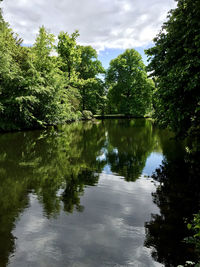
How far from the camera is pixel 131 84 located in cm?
4325

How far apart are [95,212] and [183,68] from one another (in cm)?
502

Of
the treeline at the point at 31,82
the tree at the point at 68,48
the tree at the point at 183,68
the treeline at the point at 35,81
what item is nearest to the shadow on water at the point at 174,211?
the tree at the point at 183,68

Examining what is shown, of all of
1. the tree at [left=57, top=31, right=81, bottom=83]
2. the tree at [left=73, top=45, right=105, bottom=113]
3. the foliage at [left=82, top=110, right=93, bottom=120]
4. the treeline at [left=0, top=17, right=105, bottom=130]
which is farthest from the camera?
the tree at [left=73, top=45, right=105, bottom=113]

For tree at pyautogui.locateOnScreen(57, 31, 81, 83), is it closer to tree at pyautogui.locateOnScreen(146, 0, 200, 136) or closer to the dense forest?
the dense forest

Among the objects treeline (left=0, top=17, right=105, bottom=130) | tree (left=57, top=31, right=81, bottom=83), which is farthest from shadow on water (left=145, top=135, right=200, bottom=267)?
tree (left=57, top=31, right=81, bottom=83)

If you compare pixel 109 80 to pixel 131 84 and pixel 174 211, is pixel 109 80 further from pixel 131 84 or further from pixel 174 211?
pixel 174 211

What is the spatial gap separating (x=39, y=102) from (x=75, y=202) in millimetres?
18241

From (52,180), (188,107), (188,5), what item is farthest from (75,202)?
(188,5)

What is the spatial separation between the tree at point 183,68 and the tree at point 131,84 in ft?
114

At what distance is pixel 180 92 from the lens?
665 cm

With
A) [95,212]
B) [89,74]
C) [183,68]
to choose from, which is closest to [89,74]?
[89,74]

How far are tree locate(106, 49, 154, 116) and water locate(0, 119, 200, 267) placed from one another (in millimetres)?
36060

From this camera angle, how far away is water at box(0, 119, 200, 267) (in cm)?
312

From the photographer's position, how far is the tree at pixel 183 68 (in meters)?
5.88
